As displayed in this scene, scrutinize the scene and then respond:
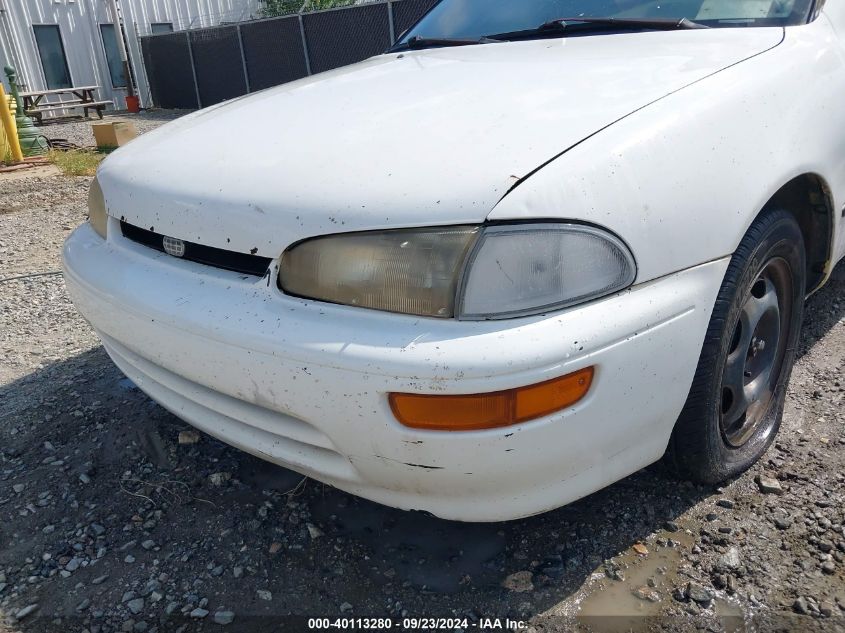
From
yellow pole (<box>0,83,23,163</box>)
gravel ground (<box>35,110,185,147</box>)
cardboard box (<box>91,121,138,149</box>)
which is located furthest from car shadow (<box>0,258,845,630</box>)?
gravel ground (<box>35,110,185,147</box>)

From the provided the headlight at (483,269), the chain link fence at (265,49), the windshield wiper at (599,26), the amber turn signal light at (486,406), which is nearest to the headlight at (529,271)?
the headlight at (483,269)

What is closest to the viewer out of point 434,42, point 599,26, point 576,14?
point 599,26

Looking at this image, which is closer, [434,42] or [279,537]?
[279,537]

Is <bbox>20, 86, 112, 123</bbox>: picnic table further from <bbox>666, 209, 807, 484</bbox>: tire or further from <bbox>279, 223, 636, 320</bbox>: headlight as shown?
<bbox>666, 209, 807, 484</bbox>: tire

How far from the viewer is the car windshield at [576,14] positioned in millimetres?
2152

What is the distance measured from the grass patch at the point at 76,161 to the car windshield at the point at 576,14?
5.43m

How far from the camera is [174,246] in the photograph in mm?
1756

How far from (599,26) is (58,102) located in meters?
16.9

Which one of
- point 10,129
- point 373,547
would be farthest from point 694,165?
point 10,129

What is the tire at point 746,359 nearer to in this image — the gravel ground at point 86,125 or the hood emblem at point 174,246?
the hood emblem at point 174,246

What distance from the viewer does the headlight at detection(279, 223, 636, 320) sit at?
137cm

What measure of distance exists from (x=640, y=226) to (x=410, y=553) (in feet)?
3.36

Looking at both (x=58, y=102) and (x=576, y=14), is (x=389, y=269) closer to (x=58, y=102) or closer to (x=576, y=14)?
(x=576, y=14)

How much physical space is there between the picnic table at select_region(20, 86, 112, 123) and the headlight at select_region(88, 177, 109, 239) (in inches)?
559
